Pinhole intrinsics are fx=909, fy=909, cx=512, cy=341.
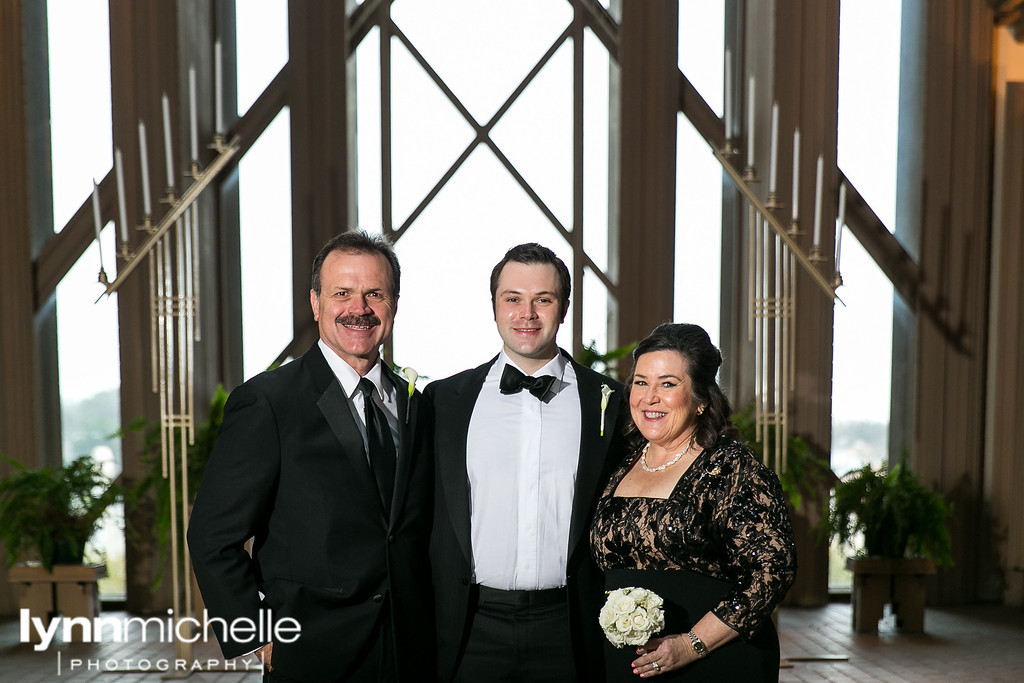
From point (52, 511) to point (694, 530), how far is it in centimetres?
447

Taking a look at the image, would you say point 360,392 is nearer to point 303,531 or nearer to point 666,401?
point 303,531

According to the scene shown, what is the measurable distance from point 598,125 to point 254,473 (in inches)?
192

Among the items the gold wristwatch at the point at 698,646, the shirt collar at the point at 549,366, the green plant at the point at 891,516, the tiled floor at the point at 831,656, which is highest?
the shirt collar at the point at 549,366

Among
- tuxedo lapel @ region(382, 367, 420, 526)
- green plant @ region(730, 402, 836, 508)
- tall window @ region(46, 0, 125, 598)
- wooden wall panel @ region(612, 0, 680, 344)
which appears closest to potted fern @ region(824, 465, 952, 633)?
green plant @ region(730, 402, 836, 508)

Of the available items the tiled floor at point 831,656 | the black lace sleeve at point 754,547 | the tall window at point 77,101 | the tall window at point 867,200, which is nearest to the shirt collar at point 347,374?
the black lace sleeve at point 754,547

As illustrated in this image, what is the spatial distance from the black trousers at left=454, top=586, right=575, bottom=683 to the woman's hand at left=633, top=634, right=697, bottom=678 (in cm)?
29

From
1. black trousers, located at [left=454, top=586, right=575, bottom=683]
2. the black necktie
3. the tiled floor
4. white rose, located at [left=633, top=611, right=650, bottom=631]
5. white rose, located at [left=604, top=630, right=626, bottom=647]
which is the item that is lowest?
the tiled floor

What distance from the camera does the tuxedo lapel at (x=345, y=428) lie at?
2465 millimetres

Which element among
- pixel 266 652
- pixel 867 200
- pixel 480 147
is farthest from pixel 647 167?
pixel 266 652

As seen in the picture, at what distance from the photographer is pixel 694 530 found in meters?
2.46

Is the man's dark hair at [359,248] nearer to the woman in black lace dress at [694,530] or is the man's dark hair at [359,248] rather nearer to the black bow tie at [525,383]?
the black bow tie at [525,383]

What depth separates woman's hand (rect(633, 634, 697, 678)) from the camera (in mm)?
2416

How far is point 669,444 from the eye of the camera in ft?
8.78

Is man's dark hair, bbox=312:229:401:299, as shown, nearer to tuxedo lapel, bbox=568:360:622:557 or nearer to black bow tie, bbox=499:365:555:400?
black bow tie, bbox=499:365:555:400
